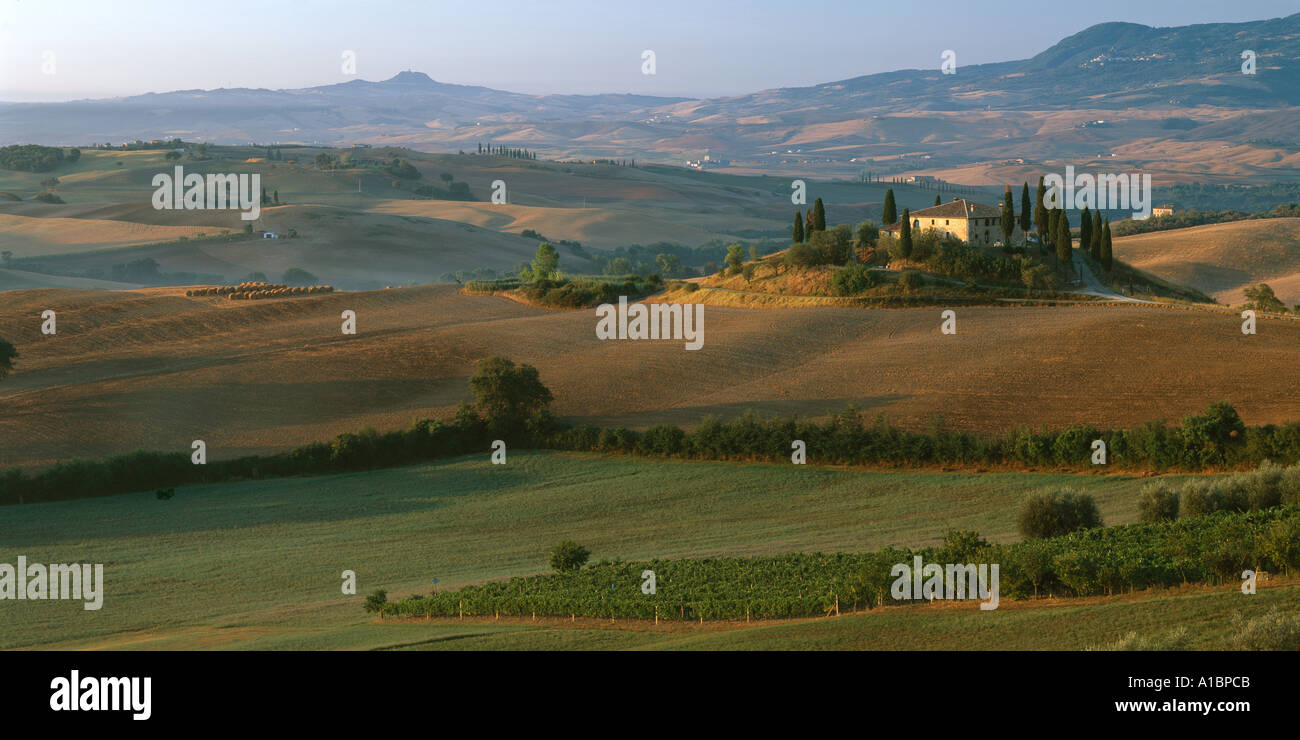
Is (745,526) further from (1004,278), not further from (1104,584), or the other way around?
(1004,278)

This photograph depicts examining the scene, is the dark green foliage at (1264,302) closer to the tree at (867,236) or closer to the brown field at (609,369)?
the brown field at (609,369)

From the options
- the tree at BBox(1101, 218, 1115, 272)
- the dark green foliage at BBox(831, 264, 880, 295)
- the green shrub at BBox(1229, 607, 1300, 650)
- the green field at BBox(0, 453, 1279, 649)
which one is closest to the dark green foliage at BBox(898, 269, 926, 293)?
the dark green foliage at BBox(831, 264, 880, 295)

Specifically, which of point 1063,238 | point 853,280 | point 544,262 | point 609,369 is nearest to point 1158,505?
point 609,369

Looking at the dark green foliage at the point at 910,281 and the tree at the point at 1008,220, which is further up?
the tree at the point at 1008,220

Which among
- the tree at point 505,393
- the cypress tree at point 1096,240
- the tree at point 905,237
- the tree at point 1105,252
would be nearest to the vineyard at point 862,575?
the tree at point 505,393

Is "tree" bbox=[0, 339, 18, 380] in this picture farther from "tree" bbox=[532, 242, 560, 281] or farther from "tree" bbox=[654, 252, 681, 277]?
"tree" bbox=[654, 252, 681, 277]
